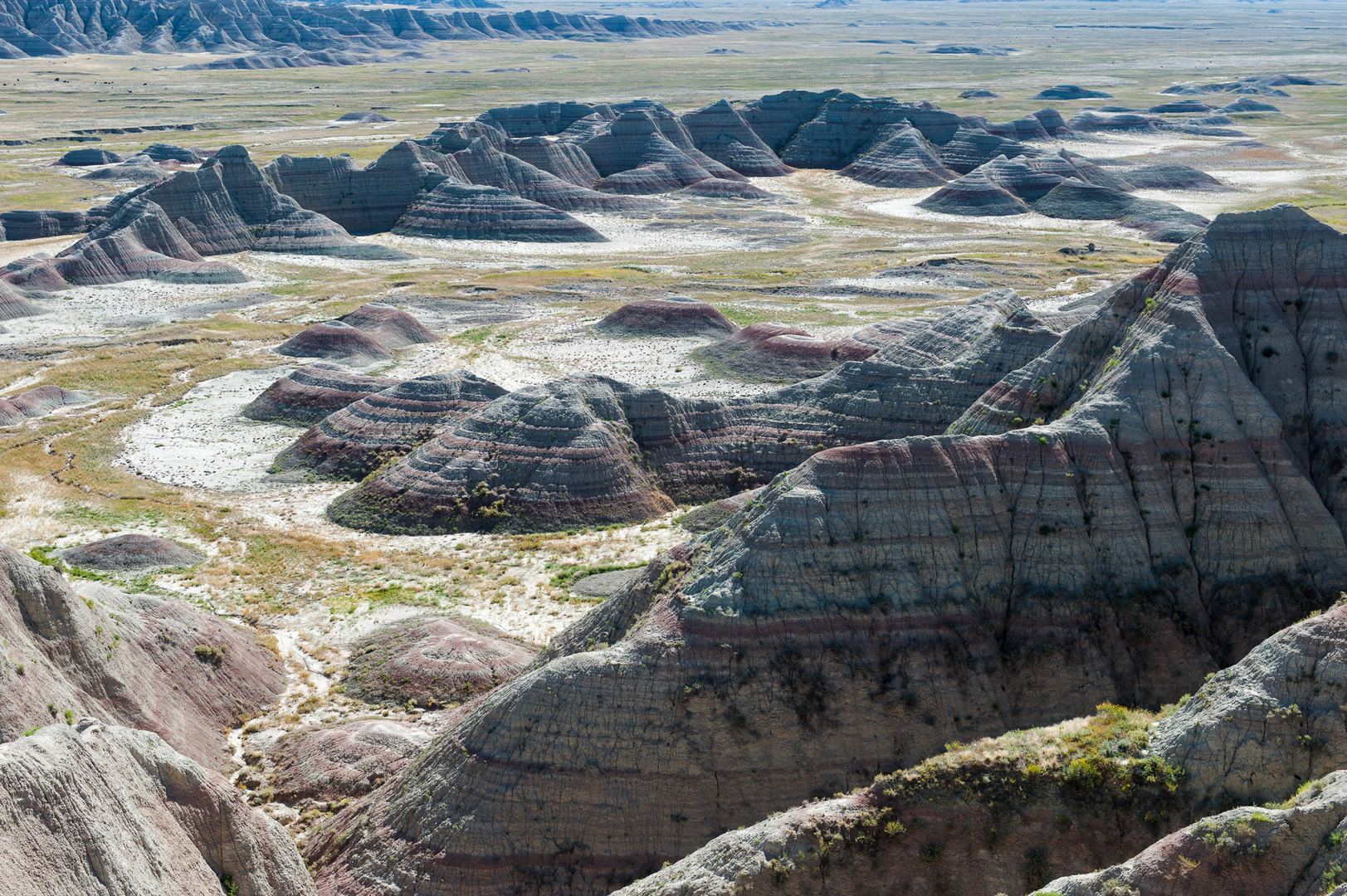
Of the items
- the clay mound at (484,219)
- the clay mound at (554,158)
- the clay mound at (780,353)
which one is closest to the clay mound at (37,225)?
the clay mound at (484,219)

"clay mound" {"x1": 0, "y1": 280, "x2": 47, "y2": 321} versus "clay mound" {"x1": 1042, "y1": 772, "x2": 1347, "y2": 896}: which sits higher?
"clay mound" {"x1": 1042, "y1": 772, "x2": 1347, "y2": 896}

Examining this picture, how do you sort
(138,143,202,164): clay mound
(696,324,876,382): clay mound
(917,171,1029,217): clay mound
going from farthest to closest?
1. (138,143,202,164): clay mound
2. (917,171,1029,217): clay mound
3. (696,324,876,382): clay mound

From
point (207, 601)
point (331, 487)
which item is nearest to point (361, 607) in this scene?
point (207, 601)

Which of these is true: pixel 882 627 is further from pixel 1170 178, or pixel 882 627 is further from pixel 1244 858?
pixel 1170 178

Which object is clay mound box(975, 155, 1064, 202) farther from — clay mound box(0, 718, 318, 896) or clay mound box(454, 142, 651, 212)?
clay mound box(0, 718, 318, 896)

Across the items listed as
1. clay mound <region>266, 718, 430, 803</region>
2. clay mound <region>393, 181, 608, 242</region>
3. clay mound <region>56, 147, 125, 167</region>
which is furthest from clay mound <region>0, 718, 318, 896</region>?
clay mound <region>56, 147, 125, 167</region>

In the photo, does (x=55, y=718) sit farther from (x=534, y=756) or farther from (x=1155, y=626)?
(x=1155, y=626)
